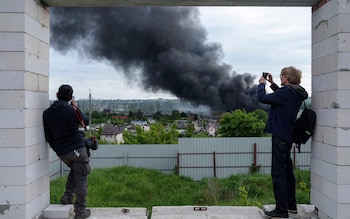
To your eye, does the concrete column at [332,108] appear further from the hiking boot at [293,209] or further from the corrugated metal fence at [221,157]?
the corrugated metal fence at [221,157]

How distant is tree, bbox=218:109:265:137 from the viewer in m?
27.5

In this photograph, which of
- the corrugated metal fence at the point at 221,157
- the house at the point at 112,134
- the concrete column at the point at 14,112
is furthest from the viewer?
the house at the point at 112,134

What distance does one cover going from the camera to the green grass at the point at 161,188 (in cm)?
1384

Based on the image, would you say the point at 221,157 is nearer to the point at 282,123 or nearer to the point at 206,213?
the point at 206,213

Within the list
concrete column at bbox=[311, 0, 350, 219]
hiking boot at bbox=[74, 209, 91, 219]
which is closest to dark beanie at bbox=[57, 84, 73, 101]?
hiking boot at bbox=[74, 209, 91, 219]

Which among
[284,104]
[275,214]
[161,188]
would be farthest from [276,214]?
[161,188]

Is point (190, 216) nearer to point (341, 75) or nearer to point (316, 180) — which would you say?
point (316, 180)

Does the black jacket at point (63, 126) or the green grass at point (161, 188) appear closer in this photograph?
the black jacket at point (63, 126)

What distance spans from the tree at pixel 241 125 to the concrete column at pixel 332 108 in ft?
76.7

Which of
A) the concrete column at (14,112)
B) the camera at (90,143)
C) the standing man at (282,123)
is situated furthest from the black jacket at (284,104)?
the concrete column at (14,112)

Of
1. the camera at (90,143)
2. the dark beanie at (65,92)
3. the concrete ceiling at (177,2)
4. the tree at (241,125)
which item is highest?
the concrete ceiling at (177,2)

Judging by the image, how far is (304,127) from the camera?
4328 mm

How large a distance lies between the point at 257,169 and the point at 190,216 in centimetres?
1711

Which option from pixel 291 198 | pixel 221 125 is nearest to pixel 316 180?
pixel 291 198
